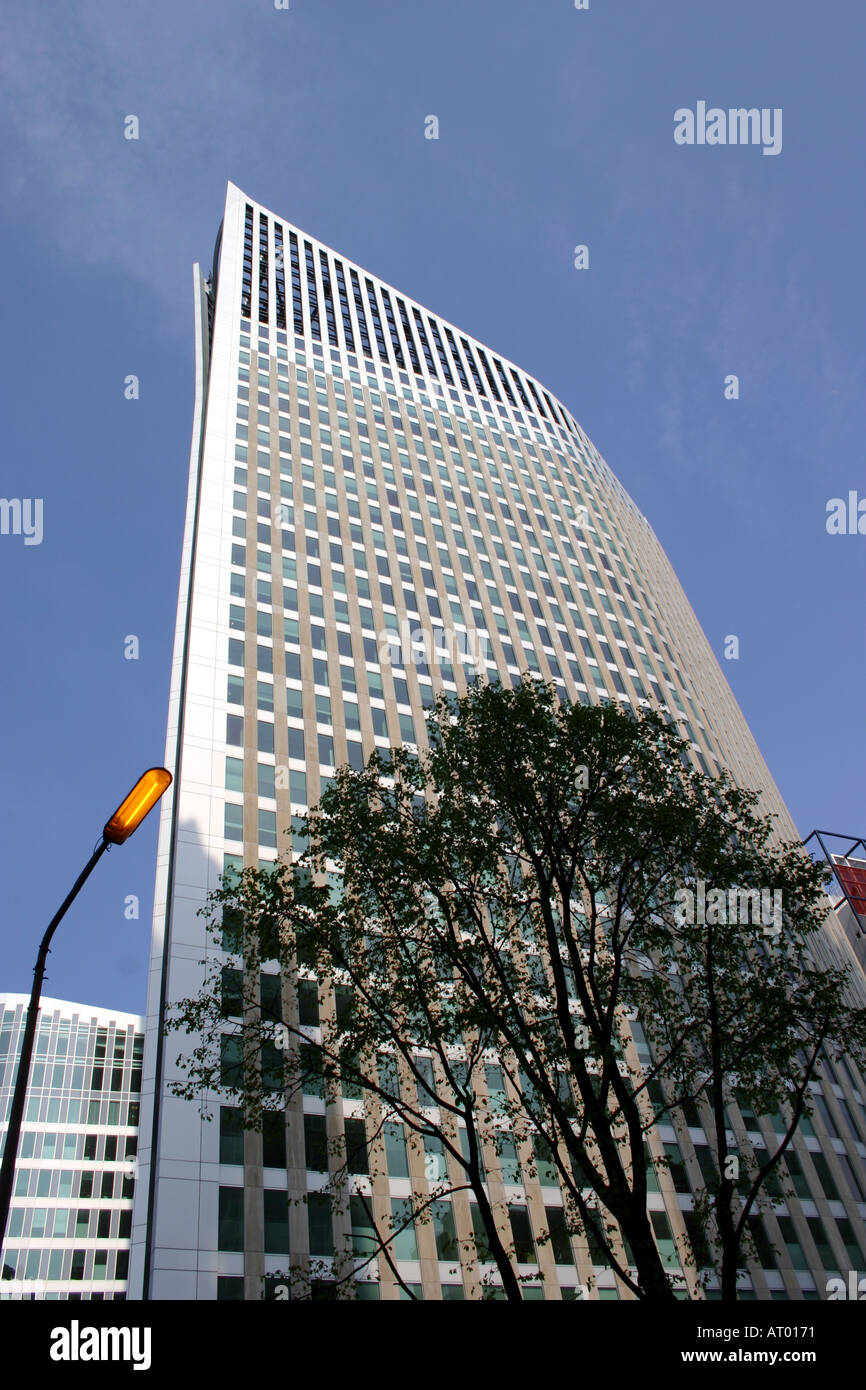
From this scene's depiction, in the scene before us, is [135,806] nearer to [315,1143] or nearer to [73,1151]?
[315,1143]

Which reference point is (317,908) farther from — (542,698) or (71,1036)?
(71,1036)

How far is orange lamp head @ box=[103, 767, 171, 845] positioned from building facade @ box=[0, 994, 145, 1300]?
7613cm

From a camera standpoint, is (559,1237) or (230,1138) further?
(559,1237)

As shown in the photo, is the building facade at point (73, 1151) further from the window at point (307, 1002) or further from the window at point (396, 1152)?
the window at point (396, 1152)

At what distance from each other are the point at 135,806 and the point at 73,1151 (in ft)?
279

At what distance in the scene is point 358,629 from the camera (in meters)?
57.1

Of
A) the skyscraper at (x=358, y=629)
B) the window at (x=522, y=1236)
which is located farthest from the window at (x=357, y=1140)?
the window at (x=522, y=1236)

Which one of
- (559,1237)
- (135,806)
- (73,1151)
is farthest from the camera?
(73,1151)

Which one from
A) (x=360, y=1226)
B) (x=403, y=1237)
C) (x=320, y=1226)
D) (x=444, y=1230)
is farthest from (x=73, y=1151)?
(x=360, y=1226)

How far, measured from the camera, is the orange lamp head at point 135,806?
33.1 feet

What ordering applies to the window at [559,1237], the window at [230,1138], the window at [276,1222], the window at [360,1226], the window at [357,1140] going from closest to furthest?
the window at [276,1222], the window at [360,1226], the window at [230,1138], the window at [357,1140], the window at [559,1237]

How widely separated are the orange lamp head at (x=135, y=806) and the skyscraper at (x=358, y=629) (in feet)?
69.9
